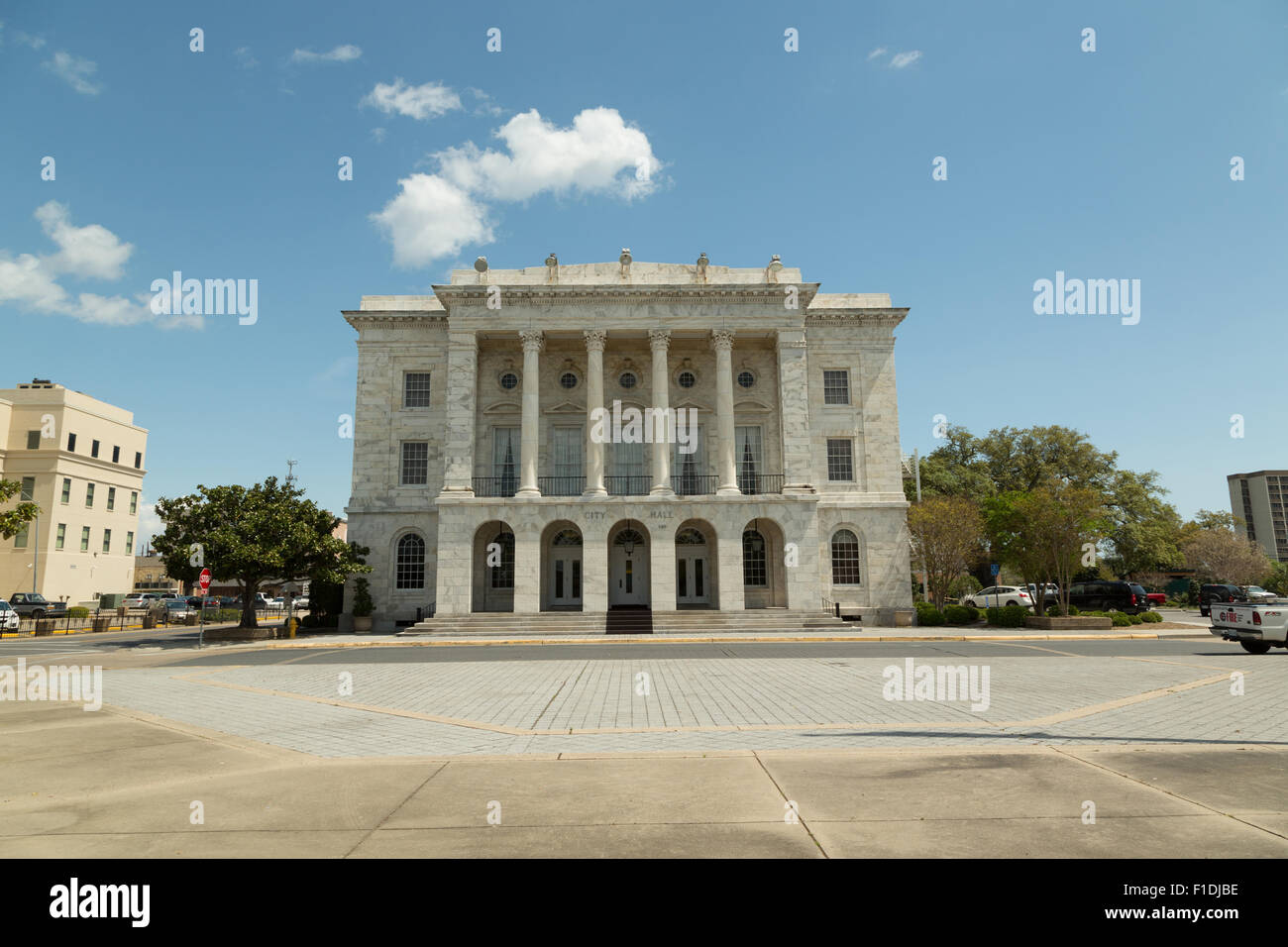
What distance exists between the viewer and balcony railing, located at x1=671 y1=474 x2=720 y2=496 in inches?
1505

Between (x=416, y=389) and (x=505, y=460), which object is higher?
(x=416, y=389)

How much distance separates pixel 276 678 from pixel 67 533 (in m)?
53.5

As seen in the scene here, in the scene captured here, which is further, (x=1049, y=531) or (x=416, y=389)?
(x=416, y=389)

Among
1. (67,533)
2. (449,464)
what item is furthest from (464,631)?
(67,533)

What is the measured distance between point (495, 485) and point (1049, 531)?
26450 millimetres

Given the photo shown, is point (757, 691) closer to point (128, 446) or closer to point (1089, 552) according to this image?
point (1089, 552)

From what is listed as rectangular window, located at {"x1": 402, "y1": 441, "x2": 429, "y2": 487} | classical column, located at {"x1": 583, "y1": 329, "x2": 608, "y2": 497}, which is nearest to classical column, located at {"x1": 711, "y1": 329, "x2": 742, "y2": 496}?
classical column, located at {"x1": 583, "y1": 329, "x2": 608, "y2": 497}

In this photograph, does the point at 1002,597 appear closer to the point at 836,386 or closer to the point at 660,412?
the point at 836,386

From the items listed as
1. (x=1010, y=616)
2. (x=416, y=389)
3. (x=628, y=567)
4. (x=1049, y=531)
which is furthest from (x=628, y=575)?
(x=1049, y=531)

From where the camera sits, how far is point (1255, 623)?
19.6 m

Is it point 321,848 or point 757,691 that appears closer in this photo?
point 321,848

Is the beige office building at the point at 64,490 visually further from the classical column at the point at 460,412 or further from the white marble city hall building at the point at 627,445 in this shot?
the classical column at the point at 460,412

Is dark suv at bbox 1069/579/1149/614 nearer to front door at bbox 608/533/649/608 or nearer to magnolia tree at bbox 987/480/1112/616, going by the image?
magnolia tree at bbox 987/480/1112/616
